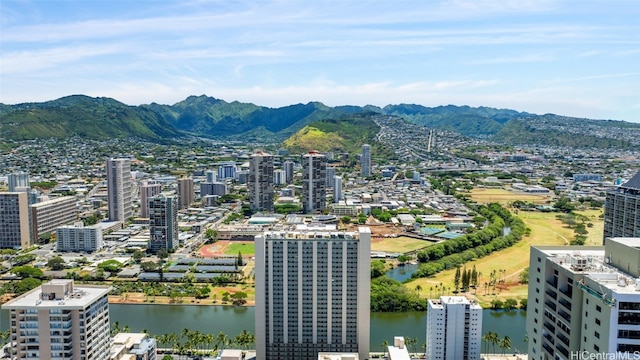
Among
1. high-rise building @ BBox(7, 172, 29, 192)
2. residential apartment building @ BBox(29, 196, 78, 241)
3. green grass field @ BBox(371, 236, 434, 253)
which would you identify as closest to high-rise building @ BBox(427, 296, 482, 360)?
green grass field @ BBox(371, 236, 434, 253)

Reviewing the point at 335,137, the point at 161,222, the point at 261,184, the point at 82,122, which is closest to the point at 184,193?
the point at 261,184

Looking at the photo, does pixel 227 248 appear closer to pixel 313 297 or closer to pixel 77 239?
pixel 77 239

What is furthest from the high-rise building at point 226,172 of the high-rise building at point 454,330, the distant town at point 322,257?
the high-rise building at point 454,330

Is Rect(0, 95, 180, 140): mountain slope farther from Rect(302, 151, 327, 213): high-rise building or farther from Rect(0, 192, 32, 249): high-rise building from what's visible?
Rect(302, 151, 327, 213): high-rise building

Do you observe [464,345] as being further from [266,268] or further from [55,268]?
[55,268]

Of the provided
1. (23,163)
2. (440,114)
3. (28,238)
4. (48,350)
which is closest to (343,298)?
(48,350)
